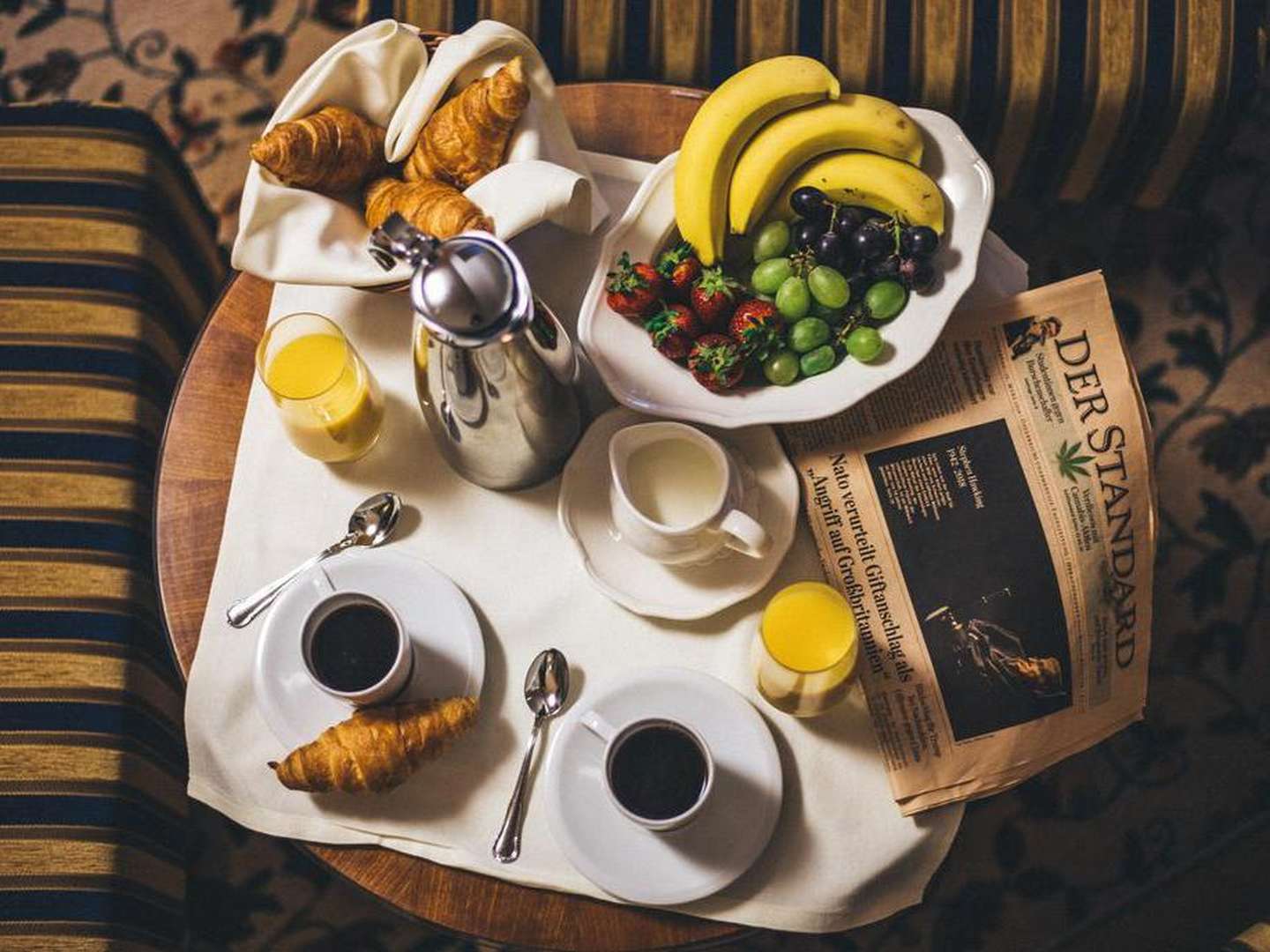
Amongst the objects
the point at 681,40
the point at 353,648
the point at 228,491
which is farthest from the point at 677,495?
the point at 681,40

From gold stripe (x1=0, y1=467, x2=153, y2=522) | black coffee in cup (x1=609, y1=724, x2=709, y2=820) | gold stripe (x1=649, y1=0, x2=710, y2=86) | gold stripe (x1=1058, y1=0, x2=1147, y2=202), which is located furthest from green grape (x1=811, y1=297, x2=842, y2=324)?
gold stripe (x1=0, y1=467, x2=153, y2=522)

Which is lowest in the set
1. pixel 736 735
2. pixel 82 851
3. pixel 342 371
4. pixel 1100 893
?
pixel 1100 893

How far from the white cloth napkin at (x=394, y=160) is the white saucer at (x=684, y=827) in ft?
1.26

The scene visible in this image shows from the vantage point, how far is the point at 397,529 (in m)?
0.88

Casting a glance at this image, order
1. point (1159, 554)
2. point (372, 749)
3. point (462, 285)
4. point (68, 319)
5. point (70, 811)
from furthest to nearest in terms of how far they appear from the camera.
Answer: point (1159, 554), point (68, 319), point (70, 811), point (372, 749), point (462, 285)

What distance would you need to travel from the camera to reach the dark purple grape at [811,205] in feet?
2.82

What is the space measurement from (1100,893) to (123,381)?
136 cm

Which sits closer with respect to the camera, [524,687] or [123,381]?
[524,687]

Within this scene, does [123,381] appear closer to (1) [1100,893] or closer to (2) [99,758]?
(2) [99,758]

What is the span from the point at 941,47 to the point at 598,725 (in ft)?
2.78

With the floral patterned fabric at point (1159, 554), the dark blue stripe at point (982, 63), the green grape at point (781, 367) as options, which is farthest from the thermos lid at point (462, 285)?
the floral patterned fabric at point (1159, 554)

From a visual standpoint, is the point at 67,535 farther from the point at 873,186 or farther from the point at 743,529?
the point at 873,186

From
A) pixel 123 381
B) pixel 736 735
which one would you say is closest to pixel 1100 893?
pixel 736 735

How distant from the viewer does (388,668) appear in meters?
0.78
